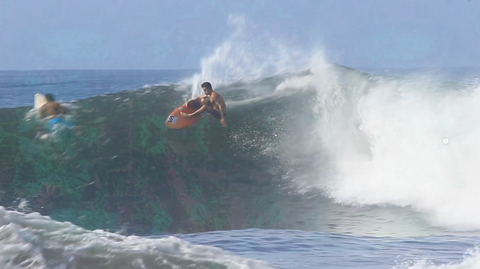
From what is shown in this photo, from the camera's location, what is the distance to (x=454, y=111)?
10.9 metres

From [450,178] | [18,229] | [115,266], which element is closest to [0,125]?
[18,229]

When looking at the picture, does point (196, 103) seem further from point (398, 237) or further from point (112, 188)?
point (398, 237)

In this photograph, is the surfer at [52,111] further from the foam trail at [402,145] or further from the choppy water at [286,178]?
the foam trail at [402,145]

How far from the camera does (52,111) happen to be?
9633 millimetres

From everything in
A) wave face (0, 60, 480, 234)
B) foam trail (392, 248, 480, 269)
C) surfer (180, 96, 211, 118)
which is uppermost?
surfer (180, 96, 211, 118)

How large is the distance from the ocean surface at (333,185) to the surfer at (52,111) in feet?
4.77

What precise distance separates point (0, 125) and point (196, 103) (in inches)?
129

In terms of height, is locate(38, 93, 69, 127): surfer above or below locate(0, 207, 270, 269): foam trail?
above

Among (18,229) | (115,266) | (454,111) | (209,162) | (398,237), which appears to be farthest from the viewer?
(454,111)

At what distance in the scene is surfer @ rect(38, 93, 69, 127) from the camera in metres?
9.45

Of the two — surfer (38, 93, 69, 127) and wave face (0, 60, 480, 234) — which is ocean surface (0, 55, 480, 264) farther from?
surfer (38, 93, 69, 127)

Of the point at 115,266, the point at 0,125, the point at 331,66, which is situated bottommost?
the point at 115,266

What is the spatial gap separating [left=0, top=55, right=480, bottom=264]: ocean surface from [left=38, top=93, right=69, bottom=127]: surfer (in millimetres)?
1455

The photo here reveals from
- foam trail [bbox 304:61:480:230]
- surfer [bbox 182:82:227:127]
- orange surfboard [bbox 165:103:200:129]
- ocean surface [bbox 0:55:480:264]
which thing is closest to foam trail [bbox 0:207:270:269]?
ocean surface [bbox 0:55:480:264]
